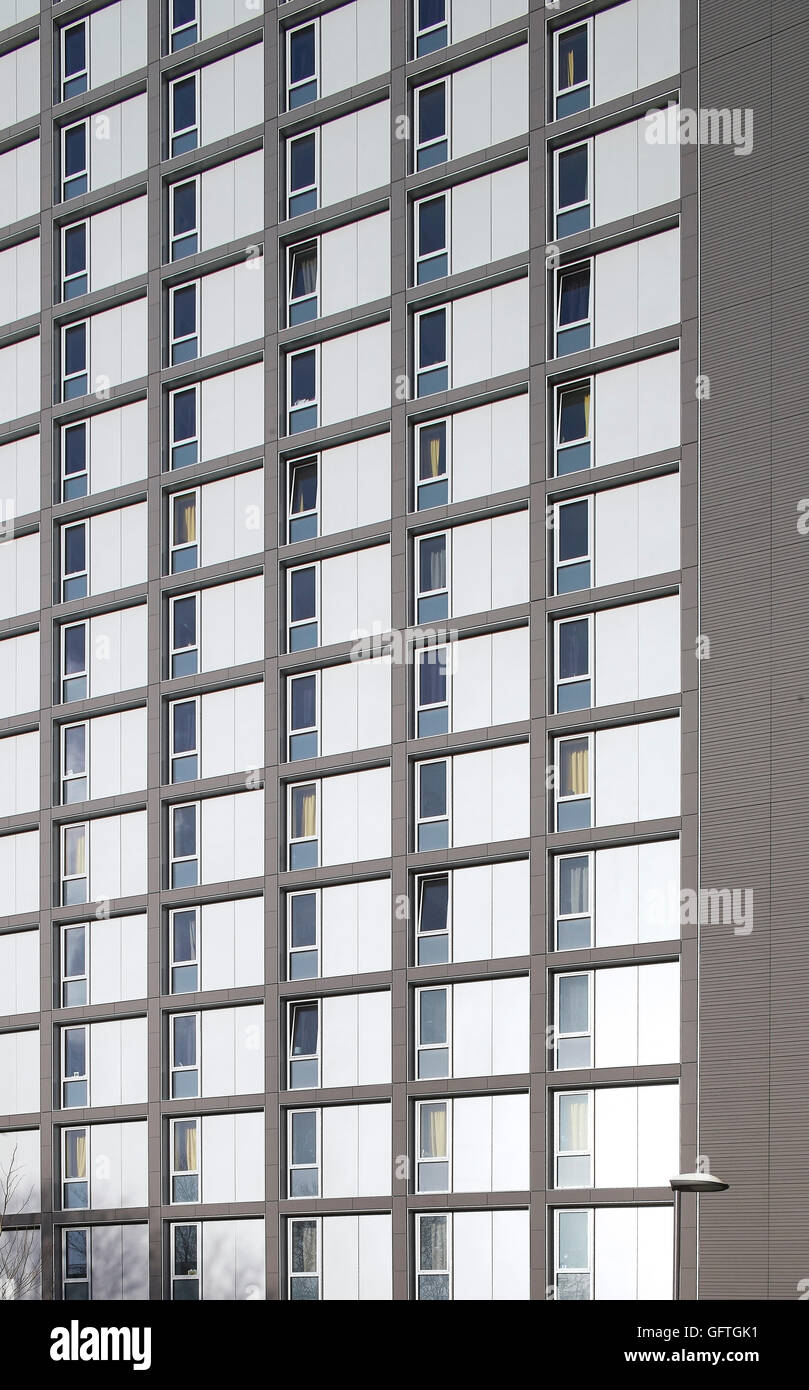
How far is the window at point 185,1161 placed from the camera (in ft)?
111

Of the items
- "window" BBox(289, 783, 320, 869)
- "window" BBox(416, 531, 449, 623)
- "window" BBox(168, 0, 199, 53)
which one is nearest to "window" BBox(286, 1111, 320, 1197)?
"window" BBox(289, 783, 320, 869)

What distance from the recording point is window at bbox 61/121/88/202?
4034cm

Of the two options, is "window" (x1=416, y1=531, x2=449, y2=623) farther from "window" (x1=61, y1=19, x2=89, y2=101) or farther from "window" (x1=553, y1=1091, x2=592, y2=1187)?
"window" (x1=61, y1=19, x2=89, y2=101)

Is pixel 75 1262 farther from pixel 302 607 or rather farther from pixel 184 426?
pixel 184 426

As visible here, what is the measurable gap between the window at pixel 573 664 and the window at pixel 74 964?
12380mm

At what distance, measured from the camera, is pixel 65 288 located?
40.2 m

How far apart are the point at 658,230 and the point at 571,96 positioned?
3.62 m

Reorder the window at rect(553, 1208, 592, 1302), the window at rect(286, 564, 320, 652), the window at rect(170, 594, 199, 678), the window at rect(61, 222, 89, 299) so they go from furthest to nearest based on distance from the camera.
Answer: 1. the window at rect(61, 222, 89, 299)
2. the window at rect(170, 594, 199, 678)
3. the window at rect(286, 564, 320, 652)
4. the window at rect(553, 1208, 592, 1302)

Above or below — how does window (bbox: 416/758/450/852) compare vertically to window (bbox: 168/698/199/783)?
below

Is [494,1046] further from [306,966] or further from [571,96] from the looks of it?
[571,96]

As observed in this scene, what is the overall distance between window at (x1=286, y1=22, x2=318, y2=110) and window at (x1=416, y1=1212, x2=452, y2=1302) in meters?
22.9

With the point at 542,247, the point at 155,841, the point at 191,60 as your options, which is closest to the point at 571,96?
the point at 542,247

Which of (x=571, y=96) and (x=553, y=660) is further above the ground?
(x=571, y=96)

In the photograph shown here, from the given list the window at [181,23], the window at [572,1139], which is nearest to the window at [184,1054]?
the window at [572,1139]
